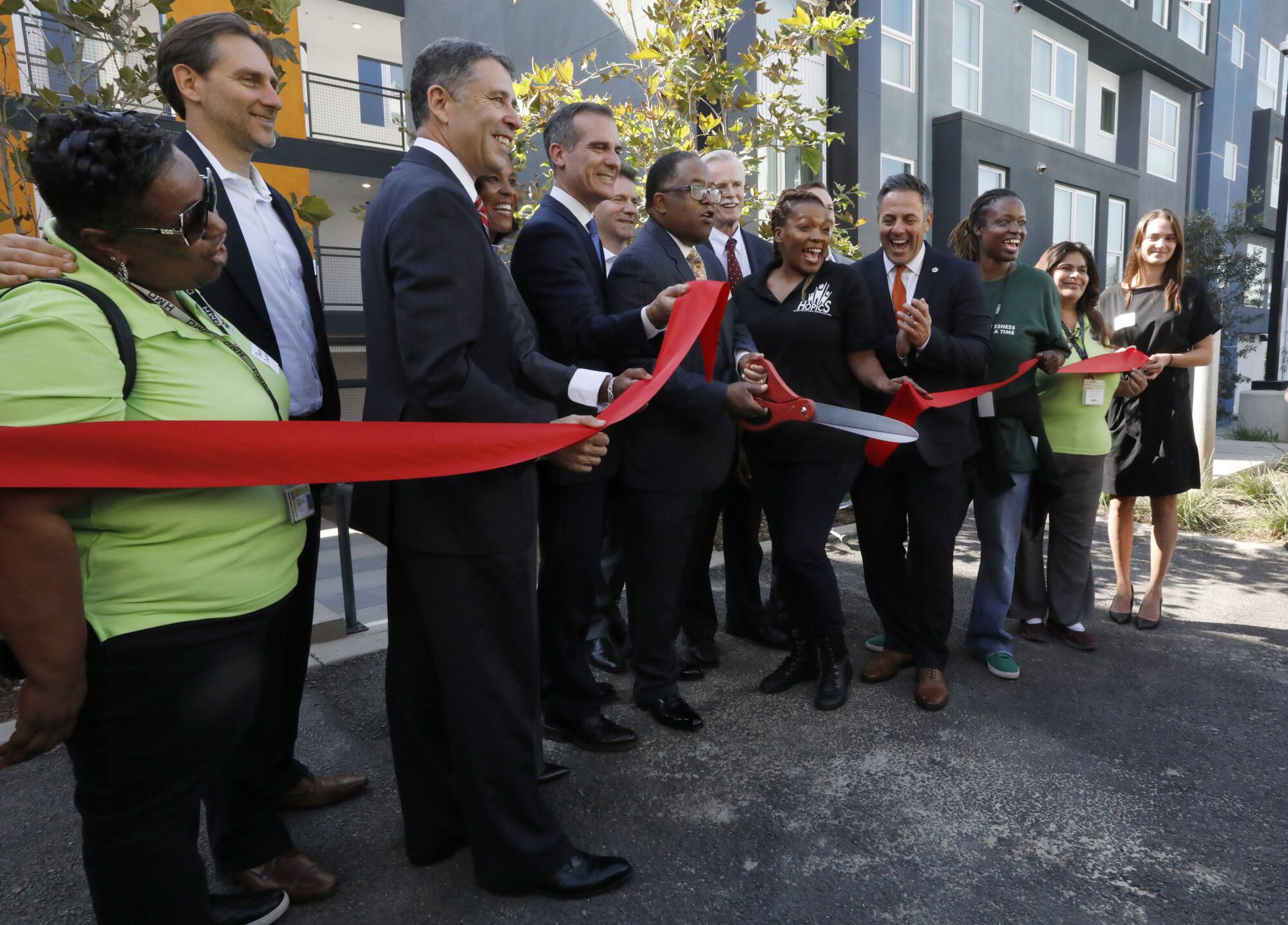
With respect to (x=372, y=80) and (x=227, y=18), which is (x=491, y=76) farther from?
(x=372, y=80)

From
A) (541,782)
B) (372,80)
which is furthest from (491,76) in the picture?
(372,80)

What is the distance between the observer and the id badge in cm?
196

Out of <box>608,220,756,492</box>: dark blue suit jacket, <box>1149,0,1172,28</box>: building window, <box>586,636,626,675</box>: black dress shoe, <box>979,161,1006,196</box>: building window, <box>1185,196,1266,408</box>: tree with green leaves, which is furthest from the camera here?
<box>1149,0,1172,28</box>: building window

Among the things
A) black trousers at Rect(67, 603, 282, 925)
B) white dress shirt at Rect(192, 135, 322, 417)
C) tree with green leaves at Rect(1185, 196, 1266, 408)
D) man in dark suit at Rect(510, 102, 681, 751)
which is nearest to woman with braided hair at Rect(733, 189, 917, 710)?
man in dark suit at Rect(510, 102, 681, 751)

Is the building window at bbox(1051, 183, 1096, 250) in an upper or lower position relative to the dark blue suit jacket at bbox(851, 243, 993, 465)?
upper

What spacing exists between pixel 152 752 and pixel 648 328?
198 cm

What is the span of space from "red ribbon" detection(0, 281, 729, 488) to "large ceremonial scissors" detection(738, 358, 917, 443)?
845 millimetres

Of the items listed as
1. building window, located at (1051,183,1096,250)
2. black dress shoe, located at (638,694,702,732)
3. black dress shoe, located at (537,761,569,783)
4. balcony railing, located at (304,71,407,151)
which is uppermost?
balcony railing, located at (304,71,407,151)

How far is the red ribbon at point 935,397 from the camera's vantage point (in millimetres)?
3570

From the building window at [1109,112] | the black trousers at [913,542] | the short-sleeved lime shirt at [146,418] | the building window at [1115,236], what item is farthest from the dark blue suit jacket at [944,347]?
the building window at [1109,112]

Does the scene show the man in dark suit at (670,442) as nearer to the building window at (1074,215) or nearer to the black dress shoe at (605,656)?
the black dress shoe at (605,656)

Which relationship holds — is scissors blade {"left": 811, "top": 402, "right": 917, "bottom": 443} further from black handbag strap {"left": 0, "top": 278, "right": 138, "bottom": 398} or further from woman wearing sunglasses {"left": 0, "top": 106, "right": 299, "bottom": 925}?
black handbag strap {"left": 0, "top": 278, "right": 138, "bottom": 398}

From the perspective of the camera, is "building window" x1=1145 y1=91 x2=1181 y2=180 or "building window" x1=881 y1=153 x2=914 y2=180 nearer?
"building window" x1=881 y1=153 x2=914 y2=180

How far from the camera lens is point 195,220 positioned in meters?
1.76
